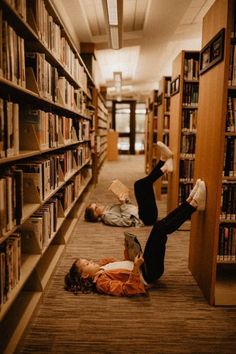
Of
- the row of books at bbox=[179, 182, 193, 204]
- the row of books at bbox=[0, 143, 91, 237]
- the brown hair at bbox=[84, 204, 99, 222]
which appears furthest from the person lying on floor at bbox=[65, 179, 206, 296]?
the brown hair at bbox=[84, 204, 99, 222]

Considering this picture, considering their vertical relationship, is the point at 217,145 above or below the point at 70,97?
below

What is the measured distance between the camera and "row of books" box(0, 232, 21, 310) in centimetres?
144

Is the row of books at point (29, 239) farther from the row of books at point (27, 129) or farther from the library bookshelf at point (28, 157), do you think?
the row of books at point (27, 129)

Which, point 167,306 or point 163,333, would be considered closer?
point 163,333

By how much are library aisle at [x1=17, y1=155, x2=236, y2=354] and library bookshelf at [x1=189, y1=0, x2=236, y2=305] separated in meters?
0.19

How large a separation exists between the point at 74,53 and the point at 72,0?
0.92 m

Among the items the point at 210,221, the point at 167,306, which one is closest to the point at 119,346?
the point at 167,306

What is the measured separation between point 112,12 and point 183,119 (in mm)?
1481

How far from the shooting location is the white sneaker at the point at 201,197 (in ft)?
7.50

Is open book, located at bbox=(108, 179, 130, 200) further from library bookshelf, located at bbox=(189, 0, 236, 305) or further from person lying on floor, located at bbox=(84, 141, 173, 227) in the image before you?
library bookshelf, located at bbox=(189, 0, 236, 305)

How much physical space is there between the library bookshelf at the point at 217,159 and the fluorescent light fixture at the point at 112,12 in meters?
1.36

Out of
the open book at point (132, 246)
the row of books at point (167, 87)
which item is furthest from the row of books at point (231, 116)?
the row of books at point (167, 87)

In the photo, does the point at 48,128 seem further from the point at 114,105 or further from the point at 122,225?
the point at 114,105

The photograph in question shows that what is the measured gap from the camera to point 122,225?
4.01m
